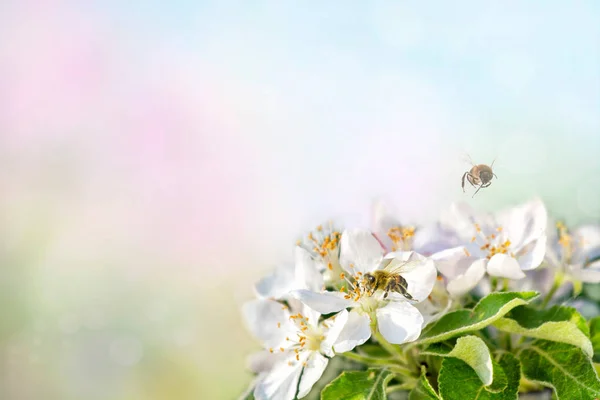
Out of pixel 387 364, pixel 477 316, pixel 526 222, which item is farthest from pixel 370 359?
pixel 526 222

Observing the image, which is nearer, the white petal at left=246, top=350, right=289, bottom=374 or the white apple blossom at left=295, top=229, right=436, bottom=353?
the white apple blossom at left=295, top=229, right=436, bottom=353

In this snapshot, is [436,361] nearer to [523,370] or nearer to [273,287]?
[523,370]

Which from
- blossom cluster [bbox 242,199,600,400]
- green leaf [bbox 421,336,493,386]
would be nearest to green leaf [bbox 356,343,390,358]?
blossom cluster [bbox 242,199,600,400]

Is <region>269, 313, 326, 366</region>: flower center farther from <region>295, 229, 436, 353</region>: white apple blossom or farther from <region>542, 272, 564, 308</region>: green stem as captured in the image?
<region>542, 272, 564, 308</region>: green stem

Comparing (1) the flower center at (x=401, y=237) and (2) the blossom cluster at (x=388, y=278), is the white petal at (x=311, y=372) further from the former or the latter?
(1) the flower center at (x=401, y=237)

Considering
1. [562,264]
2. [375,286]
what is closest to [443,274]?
[375,286]

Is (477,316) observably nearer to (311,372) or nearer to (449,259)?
(449,259)
